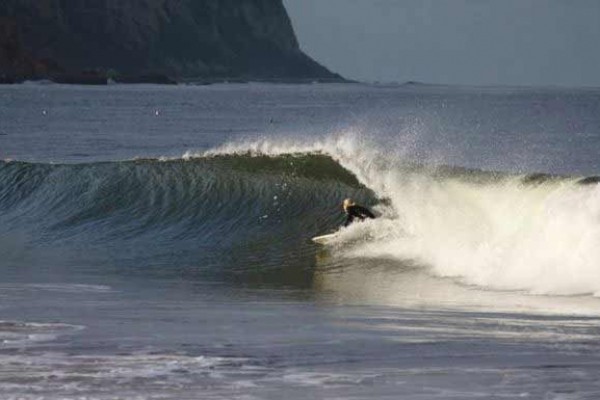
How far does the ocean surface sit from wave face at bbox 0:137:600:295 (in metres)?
0.05

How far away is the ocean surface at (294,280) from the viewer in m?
12.4

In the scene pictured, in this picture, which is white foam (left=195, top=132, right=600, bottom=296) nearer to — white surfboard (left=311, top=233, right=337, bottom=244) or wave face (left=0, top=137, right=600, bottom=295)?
wave face (left=0, top=137, right=600, bottom=295)

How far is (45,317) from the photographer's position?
15.5 metres

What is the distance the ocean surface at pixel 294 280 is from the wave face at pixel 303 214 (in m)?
0.05

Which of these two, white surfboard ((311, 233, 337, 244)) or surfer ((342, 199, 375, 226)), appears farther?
white surfboard ((311, 233, 337, 244))

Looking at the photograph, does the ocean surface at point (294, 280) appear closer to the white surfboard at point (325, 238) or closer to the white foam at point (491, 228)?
the white foam at point (491, 228)

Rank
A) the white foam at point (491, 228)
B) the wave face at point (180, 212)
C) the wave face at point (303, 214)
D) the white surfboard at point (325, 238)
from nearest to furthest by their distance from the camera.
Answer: the white foam at point (491, 228) < the wave face at point (303, 214) < the wave face at point (180, 212) < the white surfboard at point (325, 238)

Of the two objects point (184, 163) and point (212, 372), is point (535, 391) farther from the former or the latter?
point (184, 163)

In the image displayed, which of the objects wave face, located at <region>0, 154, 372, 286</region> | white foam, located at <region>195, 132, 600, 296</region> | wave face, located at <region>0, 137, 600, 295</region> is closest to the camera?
white foam, located at <region>195, 132, 600, 296</region>

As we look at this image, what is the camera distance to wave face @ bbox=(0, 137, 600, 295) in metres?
19.4

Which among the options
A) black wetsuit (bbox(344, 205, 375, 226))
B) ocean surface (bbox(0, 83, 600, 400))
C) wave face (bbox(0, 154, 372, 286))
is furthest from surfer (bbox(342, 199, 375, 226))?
wave face (bbox(0, 154, 372, 286))

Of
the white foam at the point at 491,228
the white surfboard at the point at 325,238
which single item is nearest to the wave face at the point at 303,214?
the white foam at the point at 491,228

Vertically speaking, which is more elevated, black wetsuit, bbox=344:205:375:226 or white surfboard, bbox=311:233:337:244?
black wetsuit, bbox=344:205:375:226

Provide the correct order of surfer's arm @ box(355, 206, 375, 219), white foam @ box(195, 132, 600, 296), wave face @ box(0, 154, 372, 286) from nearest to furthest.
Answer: white foam @ box(195, 132, 600, 296) → wave face @ box(0, 154, 372, 286) → surfer's arm @ box(355, 206, 375, 219)
